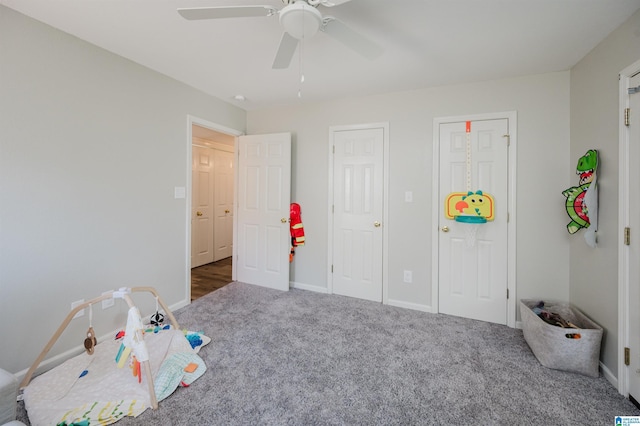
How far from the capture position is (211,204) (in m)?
5.04

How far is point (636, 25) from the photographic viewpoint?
5.51 ft

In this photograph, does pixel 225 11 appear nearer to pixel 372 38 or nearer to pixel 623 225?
pixel 372 38

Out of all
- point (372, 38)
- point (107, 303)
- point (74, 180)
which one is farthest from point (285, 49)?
point (107, 303)

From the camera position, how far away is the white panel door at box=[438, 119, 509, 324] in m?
2.65

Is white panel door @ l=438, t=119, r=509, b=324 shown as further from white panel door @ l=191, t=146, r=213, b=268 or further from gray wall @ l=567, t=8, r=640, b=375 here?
white panel door @ l=191, t=146, r=213, b=268

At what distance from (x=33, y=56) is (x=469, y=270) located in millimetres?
3998

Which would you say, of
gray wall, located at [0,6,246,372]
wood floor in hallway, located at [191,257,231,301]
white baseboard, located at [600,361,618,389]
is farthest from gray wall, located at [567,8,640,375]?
wood floor in hallway, located at [191,257,231,301]

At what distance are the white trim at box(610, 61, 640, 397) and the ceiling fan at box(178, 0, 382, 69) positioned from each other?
1641 mm

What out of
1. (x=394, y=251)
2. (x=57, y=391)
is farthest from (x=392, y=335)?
(x=57, y=391)

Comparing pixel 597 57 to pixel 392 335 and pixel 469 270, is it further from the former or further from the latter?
pixel 392 335

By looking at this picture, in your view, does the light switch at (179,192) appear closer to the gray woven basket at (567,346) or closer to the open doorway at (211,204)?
the open doorway at (211,204)

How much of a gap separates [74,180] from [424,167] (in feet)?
10.4

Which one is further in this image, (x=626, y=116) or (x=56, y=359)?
(x=56, y=359)

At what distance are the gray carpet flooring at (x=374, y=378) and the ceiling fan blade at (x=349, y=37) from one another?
6.98 ft
